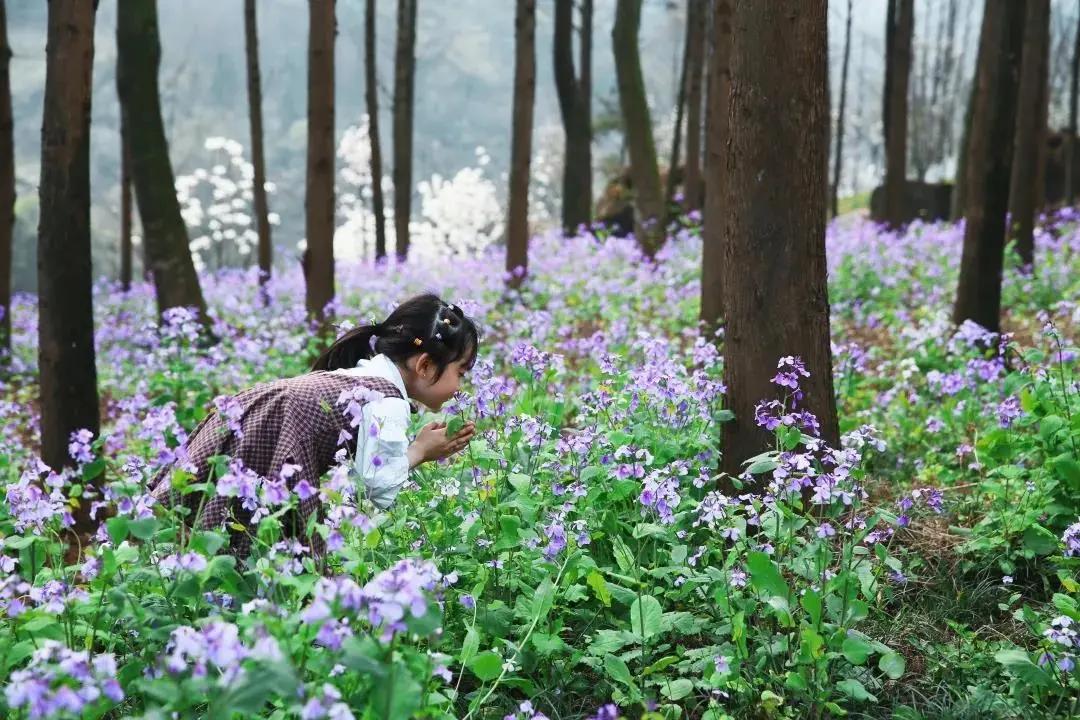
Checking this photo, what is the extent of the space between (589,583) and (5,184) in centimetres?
874

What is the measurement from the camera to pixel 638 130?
42.4ft

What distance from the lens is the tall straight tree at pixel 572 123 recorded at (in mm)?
14336

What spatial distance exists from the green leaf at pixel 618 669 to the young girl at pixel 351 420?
0.83 metres

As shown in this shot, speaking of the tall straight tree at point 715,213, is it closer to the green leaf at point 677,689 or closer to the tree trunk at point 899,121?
the green leaf at point 677,689

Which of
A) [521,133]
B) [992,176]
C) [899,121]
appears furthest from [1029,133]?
[521,133]

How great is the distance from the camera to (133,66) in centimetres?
855

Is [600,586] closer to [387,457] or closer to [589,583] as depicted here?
[589,583]

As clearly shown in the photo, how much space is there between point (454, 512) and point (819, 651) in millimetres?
1244

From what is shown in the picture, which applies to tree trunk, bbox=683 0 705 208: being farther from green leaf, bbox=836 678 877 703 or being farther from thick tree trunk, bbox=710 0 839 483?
→ green leaf, bbox=836 678 877 703

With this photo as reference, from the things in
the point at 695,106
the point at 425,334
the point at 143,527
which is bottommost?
the point at 143,527

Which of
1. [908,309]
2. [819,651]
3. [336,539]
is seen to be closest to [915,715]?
[819,651]

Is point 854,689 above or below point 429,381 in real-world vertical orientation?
below

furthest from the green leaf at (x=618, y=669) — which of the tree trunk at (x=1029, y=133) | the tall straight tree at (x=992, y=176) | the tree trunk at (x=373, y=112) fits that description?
the tree trunk at (x=373, y=112)

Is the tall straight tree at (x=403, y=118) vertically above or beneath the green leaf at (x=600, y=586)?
above
